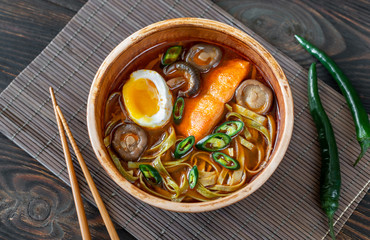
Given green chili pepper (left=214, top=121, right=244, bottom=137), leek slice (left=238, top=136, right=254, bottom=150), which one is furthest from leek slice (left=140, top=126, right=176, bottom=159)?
leek slice (left=238, top=136, right=254, bottom=150)

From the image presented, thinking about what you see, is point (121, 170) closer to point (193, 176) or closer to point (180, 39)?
point (193, 176)

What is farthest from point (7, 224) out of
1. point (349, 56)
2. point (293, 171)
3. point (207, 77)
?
point (349, 56)

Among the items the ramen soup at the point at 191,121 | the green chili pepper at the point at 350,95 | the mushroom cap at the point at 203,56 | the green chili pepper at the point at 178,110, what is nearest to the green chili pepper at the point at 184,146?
the ramen soup at the point at 191,121

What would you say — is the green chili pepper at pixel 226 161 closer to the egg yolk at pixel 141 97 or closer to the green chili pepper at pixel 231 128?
the green chili pepper at pixel 231 128

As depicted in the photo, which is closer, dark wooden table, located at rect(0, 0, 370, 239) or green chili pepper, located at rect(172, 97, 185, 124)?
green chili pepper, located at rect(172, 97, 185, 124)

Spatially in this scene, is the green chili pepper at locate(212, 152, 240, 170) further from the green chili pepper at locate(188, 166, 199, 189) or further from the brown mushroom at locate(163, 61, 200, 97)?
the brown mushroom at locate(163, 61, 200, 97)

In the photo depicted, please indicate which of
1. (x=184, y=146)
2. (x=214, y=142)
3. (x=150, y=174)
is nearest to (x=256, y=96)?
(x=214, y=142)
